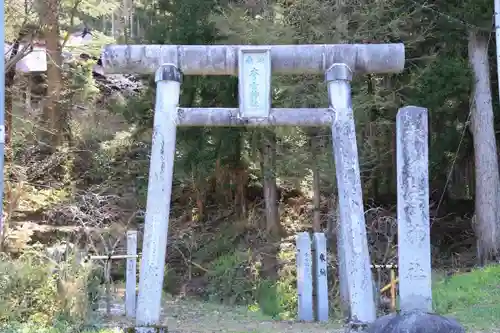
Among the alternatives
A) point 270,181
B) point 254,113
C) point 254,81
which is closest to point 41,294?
point 254,113

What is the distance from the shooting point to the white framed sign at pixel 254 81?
777cm

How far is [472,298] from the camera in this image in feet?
34.1

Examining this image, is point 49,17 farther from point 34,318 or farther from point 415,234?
point 415,234

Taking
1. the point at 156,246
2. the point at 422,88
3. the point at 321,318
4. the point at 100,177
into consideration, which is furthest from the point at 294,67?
the point at 100,177

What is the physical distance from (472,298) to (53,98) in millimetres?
14067

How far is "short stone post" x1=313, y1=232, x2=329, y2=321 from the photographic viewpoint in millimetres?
9734

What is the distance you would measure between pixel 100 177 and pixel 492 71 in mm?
12330

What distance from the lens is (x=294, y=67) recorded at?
8.09m

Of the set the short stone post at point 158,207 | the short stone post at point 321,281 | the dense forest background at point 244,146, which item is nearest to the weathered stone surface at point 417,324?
the short stone post at point 158,207

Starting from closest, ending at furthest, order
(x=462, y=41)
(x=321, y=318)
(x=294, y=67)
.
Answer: (x=294, y=67)
(x=321, y=318)
(x=462, y=41)

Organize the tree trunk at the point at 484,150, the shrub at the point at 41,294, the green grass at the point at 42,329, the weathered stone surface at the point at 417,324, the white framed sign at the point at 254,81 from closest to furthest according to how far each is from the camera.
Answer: the weathered stone surface at the point at 417,324 < the green grass at the point at 42,329 < the shrub at the point at 41,294 < the white framed sign at the point at 254,81 < the tree trunk at the point at 484,150

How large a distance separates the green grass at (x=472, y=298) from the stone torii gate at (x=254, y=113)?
2.19 m

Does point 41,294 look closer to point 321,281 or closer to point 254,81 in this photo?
point 254,81

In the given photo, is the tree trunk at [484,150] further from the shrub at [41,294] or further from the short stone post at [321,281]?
the shrub at [41,294]
